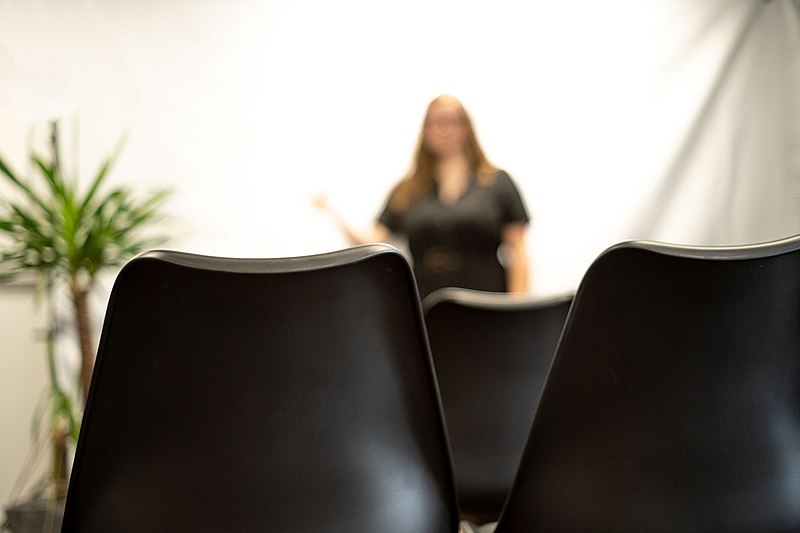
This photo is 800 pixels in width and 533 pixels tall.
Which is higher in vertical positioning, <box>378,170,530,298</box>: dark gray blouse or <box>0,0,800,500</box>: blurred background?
<box>0,0,800,500</box>: blurred background

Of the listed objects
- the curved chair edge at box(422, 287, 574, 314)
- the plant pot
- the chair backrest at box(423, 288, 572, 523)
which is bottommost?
the plant pot

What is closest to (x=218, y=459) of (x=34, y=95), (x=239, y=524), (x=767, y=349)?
(x=239, y=524)

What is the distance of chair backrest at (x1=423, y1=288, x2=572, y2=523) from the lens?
162 cm

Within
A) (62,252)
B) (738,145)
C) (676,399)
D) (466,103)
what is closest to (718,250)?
(676,399)

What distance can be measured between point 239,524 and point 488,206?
2564 millimetres

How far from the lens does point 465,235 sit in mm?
3275

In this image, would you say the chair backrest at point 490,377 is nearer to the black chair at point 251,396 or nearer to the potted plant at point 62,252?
the black chair at point 251,396

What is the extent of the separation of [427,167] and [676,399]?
2588 millimetres

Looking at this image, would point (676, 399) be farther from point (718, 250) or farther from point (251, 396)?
point (251, 396)

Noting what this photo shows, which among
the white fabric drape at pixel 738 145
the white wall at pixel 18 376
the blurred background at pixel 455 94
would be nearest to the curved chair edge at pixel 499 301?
the blurred background at pixel 455 94

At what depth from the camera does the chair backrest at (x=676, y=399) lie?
2.82 feet

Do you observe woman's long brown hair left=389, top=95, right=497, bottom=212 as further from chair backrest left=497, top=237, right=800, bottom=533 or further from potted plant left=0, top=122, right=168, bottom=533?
chair backrest left=497, top=237, right=800, bottom=533

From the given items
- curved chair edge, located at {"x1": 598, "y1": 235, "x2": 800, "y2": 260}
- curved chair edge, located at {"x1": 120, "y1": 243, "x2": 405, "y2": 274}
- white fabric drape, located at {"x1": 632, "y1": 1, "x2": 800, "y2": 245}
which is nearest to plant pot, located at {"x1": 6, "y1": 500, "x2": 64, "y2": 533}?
curved chair edge, located at {"x1": 120, "y1": 243, "x2": 405, "y2": 274}

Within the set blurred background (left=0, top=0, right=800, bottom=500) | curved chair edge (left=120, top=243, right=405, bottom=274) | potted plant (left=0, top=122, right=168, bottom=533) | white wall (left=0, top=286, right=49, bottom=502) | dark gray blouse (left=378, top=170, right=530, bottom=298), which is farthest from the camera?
blurred background (left=0, top=0, right=800, bottom=500)
